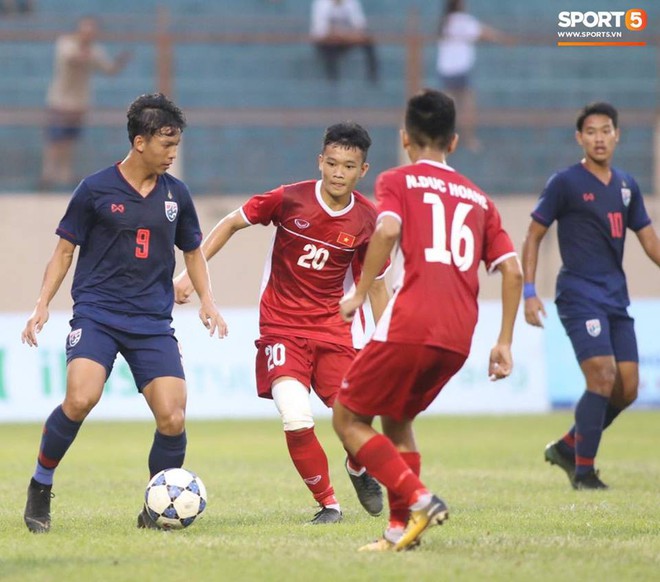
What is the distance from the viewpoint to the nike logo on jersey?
24.9 feet

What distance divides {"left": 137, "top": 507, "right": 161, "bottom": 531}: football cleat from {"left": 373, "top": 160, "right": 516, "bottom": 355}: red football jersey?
1808mm

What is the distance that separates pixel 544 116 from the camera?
18703 millimetres

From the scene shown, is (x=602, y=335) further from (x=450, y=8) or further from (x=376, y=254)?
(x=450, y=8)

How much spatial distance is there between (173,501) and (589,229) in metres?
3.84

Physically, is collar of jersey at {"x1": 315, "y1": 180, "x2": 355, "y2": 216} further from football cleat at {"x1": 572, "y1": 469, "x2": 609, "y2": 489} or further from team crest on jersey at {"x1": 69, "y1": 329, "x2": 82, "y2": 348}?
football cleat at {"x1": 572, "y1": 469, "x2": 609, "y2": 489}

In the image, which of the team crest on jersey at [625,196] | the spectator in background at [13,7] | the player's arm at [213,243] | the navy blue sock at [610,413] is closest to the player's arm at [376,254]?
the player's arm at [213,243]

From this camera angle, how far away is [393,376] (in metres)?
5.83

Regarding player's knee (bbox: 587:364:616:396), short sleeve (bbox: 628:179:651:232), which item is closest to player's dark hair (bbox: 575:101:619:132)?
short sleeve (bbox: 628:179:651:232)

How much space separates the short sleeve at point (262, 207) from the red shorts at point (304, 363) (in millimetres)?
685

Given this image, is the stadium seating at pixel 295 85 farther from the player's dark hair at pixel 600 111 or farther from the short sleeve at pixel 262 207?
the short sleeve at pixel 262 207

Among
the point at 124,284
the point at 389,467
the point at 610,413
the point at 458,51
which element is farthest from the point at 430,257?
the point at 458,51

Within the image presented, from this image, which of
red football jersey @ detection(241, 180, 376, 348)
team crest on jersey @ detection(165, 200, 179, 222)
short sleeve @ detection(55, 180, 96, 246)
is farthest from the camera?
red football jersey @ detection(241, 180, 376, 348)

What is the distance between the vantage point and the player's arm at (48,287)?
687 centimetres


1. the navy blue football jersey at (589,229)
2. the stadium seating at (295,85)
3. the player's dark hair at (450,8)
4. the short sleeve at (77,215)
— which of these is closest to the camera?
the short sleeve at (77,215)
